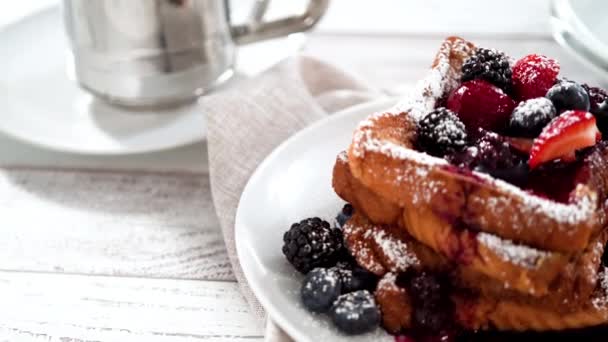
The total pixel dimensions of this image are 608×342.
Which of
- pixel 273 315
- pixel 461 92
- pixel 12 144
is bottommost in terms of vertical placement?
pixel 12 144

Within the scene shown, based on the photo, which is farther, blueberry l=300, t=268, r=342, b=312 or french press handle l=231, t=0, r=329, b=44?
french press handle l=231, t=0, r=329, b=44

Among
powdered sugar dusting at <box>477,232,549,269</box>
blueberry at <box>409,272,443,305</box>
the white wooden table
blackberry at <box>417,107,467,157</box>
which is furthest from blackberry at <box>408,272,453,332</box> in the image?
the white wooden table

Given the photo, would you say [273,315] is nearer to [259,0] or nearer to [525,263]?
[525,263]

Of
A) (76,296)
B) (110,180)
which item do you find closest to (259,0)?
(110,180)

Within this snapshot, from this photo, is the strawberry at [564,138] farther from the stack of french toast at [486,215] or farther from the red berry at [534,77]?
the red berry at [534,77]

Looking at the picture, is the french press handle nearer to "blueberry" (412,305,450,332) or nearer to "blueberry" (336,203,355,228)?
"blueberry" (336,203,355,228)

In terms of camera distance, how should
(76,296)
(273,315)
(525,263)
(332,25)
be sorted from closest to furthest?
(525,263) → (273,315) → (76,296) → (332,25)
